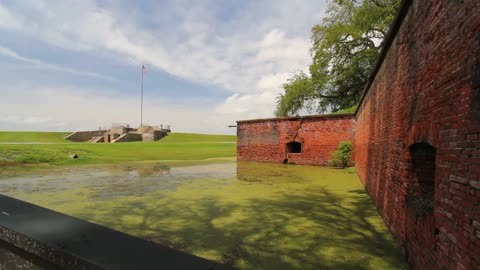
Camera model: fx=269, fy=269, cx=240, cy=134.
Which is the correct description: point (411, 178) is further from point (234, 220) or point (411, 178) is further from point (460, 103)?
point (234, 220)

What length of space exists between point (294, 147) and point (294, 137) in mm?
1156

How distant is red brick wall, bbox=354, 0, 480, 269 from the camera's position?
191 cm

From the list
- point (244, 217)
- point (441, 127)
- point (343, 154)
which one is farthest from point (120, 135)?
point (441, 127)

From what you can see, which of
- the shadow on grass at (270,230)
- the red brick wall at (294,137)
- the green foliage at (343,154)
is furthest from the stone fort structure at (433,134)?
the red brick wall at (294,137)

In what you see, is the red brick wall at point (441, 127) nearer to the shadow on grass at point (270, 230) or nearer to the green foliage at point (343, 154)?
the shadow on grass at point (270, 230)

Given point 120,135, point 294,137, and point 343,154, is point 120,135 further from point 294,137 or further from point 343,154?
point 343,154

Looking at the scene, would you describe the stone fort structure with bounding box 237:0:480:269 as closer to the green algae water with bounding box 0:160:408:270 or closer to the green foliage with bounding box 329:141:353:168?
the green algae water with bounding box 0:160:408:270

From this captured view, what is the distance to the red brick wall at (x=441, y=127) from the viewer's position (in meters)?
1.91

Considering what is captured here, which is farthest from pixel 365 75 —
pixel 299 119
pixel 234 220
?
pixel 234 220

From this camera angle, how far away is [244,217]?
17.0 ft

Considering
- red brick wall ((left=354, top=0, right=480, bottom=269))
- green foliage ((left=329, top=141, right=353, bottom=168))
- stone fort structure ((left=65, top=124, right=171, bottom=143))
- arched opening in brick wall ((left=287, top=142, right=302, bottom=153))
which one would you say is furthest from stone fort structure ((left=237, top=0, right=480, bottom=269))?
stone fort structure ((left=65, top=124, right=171, bottom=143))

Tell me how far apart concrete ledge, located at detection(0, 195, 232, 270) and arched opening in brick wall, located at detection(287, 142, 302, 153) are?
652 inches

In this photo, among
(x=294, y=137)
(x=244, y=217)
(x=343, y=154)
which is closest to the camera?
(x=244, y=217)

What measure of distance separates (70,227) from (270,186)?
7738 mm
